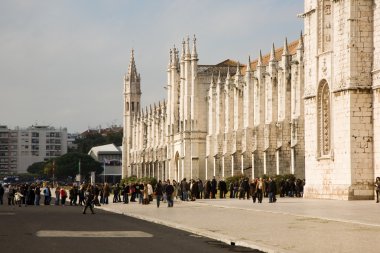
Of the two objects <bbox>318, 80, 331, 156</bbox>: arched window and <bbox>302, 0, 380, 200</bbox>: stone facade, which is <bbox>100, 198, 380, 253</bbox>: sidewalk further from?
<bbox>318, 80, 331, 156</bbox>: arched window

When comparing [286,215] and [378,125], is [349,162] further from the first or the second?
[286,215]

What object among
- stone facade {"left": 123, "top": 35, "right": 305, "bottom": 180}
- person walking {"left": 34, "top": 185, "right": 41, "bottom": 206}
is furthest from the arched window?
person walking {"left": 34, "top": 185, "right": 41, "bottom": 206}

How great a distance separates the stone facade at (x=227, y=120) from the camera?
63.2m

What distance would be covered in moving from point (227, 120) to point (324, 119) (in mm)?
36246

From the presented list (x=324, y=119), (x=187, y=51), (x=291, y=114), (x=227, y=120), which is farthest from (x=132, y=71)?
(x=324, y=119)

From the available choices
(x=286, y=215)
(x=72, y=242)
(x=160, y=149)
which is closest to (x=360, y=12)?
(x=286, y=215)

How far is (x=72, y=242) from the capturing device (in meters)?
20.6

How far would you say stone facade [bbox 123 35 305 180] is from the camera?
6325 centimetres

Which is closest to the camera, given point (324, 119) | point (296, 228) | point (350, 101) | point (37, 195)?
point (296, 228)

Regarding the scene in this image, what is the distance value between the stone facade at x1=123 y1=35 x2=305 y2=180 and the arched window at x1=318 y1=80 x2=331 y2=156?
42.7 ft

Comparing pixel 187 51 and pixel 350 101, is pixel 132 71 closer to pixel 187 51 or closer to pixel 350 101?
pixel 187 51

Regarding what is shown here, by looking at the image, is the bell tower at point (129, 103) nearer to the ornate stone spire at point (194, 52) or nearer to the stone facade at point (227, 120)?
the stone facade at point (227, 120)

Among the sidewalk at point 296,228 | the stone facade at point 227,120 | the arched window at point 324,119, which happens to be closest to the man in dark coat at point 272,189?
the arched window at point 324,119

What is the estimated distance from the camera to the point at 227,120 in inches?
3196
